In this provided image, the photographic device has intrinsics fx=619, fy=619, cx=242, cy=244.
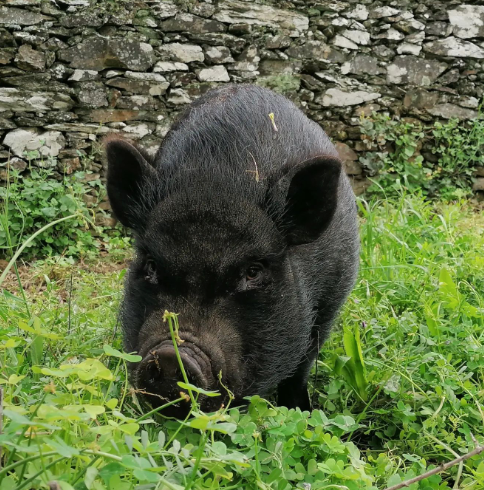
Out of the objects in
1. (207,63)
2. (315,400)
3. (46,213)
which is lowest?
(46,213)

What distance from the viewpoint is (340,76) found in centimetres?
762

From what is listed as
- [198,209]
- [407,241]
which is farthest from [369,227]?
[198,209]

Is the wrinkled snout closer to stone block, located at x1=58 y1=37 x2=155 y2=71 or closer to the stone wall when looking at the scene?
the stone wall

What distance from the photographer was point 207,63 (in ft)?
22.6

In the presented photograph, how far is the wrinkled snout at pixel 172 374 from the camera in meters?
1.99

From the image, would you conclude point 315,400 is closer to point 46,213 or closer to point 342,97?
point 46,213

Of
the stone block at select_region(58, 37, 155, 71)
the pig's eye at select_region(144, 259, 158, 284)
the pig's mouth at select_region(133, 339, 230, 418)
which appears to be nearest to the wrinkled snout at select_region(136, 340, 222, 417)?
the pig's mouth at select_region(133, 339, 230, 418)

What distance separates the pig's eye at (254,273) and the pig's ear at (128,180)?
1.91 ft

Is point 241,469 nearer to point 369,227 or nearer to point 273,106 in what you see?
point 273,106

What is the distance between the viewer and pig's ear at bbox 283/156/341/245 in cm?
258

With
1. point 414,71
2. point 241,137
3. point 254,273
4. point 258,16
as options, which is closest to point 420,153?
point 414,71

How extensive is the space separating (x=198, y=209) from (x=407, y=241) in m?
3.07

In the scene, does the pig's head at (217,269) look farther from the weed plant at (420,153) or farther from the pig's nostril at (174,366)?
the weed plant at (420,153)

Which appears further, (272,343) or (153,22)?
(153,22)
